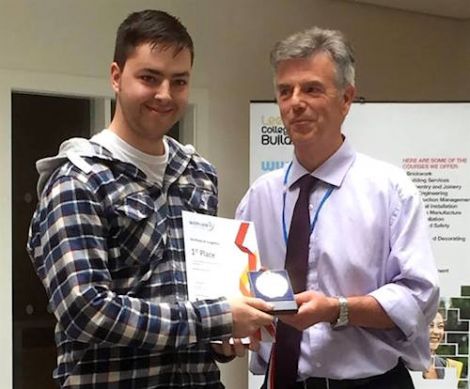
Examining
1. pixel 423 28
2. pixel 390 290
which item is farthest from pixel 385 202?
pixel 423 28

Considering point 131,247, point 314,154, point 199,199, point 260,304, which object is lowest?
point 260,304

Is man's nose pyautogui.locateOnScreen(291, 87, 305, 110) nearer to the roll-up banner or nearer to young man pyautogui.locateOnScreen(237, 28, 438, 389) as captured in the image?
young man pyautogui.locateOnScreen(237, 28, 438, 389)

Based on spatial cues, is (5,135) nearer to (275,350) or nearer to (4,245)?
(4,245)

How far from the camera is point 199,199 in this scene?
171 centimetres

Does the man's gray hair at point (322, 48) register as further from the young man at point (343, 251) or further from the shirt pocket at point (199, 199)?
the shirt pocket at point (199, 199)

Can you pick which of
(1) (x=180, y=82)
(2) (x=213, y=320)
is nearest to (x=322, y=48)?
(1) (x=180, y=82)

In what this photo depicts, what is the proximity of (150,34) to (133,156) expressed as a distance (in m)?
0.26

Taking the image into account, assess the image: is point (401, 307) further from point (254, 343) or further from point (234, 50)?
point (234, 50)

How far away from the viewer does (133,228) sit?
1536 millimetres

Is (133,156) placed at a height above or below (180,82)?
below

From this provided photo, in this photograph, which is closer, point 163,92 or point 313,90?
point 163,92

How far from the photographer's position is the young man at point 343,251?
5.60 feet

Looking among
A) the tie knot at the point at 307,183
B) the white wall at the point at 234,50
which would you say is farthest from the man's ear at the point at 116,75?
the white wall at the point at 234,50

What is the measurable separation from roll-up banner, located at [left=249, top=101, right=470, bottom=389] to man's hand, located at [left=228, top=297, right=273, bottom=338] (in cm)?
223
